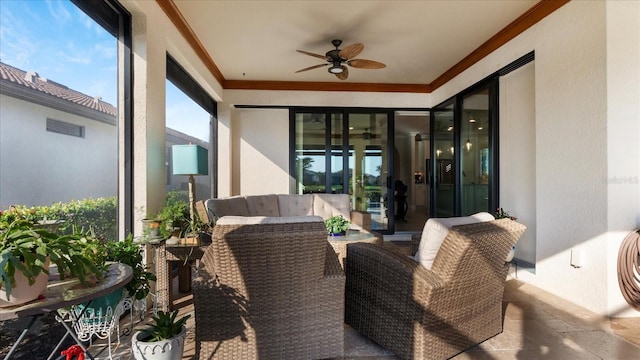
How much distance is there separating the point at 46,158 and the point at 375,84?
507cm

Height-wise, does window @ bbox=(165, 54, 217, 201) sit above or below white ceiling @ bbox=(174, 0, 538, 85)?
below

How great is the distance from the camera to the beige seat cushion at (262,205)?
4.16 m

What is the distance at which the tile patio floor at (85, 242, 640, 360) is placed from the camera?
1995 millimetres

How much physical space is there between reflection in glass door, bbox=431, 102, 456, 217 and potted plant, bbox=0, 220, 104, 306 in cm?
492

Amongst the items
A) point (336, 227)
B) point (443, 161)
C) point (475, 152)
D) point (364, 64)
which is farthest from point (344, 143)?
point (336, 227)

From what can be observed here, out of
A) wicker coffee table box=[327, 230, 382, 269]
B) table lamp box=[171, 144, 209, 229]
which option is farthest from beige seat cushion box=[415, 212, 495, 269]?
table lamp box=[171, 144, 209, 229]

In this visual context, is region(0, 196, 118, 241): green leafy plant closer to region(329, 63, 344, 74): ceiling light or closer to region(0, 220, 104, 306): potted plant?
region(0, 220, 104, 306): potted plant

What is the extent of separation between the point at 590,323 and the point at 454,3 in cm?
306

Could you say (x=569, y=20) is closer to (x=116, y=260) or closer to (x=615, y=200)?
(x=615, y=200)

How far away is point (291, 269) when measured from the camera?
1722 millimetres

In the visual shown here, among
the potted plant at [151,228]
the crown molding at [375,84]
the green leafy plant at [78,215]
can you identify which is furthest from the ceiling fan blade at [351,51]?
the green leafy plant at [78,215]

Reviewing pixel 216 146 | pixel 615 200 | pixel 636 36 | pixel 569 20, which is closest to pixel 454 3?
pixel 569 20

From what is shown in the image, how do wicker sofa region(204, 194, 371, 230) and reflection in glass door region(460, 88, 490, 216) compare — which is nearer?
wicker sofa region(204, 194, 371, 230)

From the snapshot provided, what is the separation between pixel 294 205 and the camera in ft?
14.9
